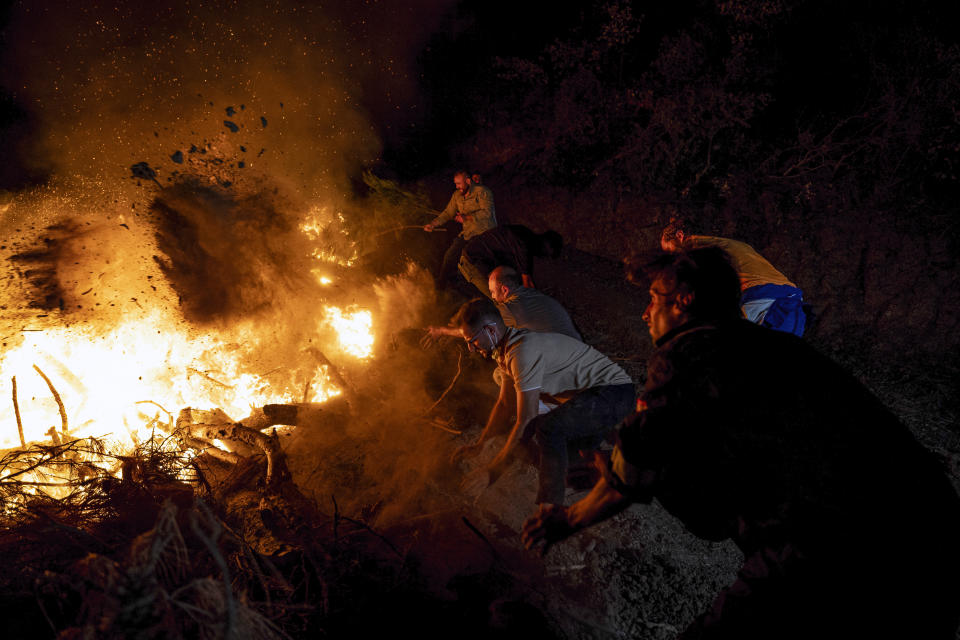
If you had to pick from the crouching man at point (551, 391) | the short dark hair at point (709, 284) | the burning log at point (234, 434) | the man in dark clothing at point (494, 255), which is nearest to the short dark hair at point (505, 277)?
the man in dark clothing at point (494, 255)

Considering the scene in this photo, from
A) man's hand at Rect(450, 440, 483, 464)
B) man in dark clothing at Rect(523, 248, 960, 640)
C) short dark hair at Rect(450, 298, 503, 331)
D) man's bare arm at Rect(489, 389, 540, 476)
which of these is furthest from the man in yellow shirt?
man in dark clothing at Rect(523, 248, 960, 640)

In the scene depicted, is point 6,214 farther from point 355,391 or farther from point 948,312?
point 948,312

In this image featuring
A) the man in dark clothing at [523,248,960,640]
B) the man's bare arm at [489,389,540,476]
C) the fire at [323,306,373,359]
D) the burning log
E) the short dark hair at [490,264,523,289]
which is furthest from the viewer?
the fire at [323,306,373,359]

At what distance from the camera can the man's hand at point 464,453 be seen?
4.13 meters

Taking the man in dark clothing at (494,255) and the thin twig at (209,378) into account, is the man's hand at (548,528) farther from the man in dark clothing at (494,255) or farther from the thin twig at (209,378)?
the thin twig at (209,378)

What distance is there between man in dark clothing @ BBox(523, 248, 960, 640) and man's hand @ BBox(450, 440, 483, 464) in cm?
228

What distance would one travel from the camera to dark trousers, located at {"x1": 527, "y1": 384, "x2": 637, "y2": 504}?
3389 mm

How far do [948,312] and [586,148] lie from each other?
6.50 m

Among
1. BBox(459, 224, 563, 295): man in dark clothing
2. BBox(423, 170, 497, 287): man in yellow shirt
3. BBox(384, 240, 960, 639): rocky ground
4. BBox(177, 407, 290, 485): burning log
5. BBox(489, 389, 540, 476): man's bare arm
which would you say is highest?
BBox(423, 170, 497, 287): man in yellow shirt

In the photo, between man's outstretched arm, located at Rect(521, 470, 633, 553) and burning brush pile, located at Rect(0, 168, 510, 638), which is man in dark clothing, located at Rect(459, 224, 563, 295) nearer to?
burning brush pile, located at Rect(0, 168, 510, 638)

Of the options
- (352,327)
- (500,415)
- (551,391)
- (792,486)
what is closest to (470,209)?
(352,327)

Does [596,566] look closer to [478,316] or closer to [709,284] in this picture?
[478,316]

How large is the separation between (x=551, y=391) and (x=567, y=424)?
313 mm

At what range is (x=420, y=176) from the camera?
10.9 m
